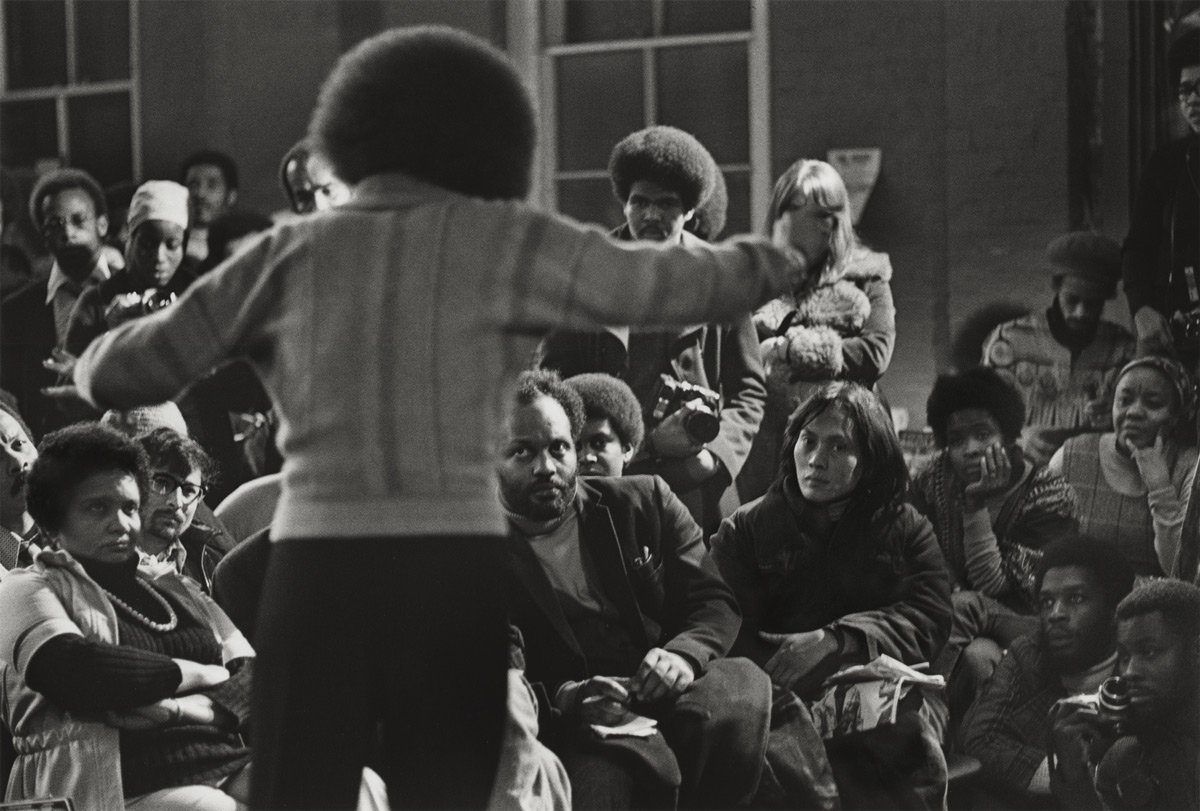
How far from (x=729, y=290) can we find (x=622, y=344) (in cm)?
156

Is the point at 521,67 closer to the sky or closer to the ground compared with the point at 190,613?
closer to the sky

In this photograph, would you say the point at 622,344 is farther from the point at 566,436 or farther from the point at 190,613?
the point at 190,613

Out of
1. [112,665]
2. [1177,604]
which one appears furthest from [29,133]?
[1177,604]

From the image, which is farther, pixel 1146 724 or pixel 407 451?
pixel 1146 724

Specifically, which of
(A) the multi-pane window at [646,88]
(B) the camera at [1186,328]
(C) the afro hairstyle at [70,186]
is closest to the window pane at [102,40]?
(C) the afro hairstyle at [70,186]

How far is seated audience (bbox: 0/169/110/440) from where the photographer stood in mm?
4676

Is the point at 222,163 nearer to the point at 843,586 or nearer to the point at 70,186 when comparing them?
the point at 70,186

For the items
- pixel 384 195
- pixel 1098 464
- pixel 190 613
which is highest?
pixel 384 195

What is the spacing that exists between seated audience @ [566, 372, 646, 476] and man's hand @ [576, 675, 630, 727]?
0.50 meters

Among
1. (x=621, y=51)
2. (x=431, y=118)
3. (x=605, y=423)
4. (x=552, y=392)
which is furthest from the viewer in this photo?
(x=621, y=51)

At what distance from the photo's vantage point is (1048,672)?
4121mm

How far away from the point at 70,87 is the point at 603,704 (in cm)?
230

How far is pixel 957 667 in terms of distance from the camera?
410 centimetres

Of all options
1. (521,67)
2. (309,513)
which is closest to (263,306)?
(309,513)
